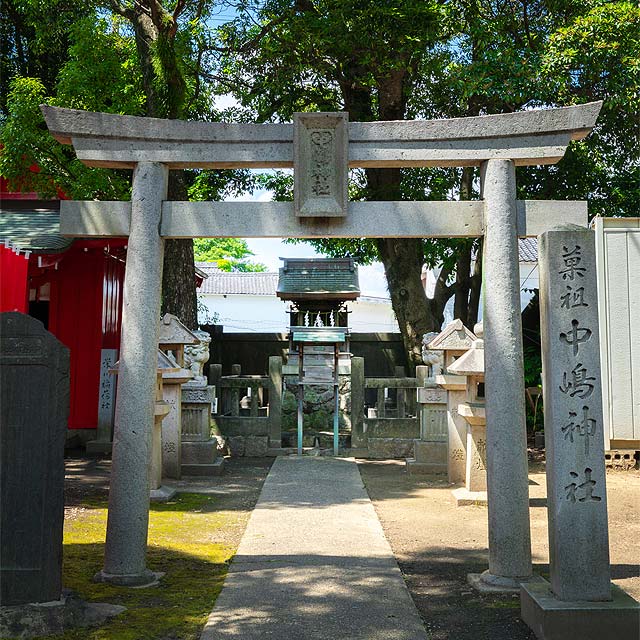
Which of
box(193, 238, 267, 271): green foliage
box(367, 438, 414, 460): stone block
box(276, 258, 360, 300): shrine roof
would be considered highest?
box(193, 238, 267, 271): green foliage

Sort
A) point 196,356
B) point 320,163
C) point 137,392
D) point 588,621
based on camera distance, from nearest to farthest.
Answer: point 588,621 → point 137,392 → point 320,163 → point 196,356

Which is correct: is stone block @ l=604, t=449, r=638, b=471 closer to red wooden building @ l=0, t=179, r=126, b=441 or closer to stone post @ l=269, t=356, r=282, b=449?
stone post @ l=269, t=356, r=282, b=449

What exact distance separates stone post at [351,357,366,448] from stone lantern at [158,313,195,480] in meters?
3.77

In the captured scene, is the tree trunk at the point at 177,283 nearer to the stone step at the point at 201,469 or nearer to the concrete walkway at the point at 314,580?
the stone step at the point at 201,469

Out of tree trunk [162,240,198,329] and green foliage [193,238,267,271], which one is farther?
green foliage [193,238,267,271]

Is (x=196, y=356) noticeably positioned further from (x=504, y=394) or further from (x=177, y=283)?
(x=504, y=394)

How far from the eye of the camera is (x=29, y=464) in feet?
14.6

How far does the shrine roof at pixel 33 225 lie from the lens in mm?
10711

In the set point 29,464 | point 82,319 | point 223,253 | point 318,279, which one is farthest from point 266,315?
point 29,464

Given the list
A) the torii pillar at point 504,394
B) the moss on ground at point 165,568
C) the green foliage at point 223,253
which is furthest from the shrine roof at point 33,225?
the green foliage at point 223,253

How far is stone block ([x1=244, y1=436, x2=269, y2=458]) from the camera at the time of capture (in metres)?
13.1

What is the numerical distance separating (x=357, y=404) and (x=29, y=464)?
9.24 meters

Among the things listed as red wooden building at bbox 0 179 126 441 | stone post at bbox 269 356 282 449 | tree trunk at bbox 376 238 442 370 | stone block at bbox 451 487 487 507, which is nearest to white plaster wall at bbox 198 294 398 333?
tree trunk at bbox 376 238 442 370

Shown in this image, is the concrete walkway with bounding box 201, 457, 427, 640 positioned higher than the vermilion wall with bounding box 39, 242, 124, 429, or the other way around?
the vermilion wall with bounding box 39, 242, 124, 429
